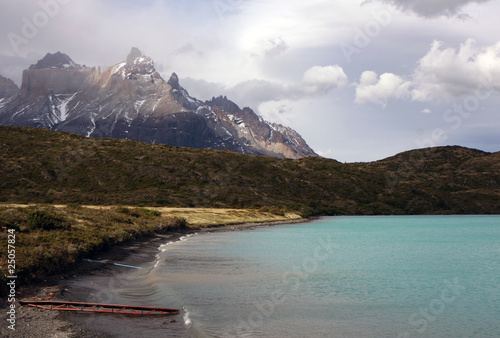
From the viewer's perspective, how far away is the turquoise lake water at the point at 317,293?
16.3m

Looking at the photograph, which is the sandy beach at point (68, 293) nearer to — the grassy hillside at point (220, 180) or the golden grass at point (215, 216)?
the golden grass at point (215, 216)

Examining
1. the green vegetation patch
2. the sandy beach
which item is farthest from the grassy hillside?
the sandy beach

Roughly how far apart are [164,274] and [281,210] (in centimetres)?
8127

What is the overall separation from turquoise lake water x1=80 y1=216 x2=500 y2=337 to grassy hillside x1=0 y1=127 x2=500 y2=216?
220 ft

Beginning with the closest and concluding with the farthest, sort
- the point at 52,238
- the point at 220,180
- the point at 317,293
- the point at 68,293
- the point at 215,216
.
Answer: the point at 68,293, the point at 317,293, the point at 52,238, the point at 215,216, the point at 220,180

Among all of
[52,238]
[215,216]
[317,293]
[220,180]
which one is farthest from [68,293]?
[220,180]

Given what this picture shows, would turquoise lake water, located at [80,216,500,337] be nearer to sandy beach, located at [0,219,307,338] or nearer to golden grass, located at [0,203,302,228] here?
sandy beach, located at [0,219,307,338]

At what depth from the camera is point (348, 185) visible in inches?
5827

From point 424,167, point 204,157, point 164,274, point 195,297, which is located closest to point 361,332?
point 195,297

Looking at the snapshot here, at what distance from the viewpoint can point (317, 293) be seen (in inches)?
894

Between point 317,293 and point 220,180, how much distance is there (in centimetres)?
10422

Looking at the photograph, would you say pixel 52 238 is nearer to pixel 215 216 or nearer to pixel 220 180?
pixel 215 216

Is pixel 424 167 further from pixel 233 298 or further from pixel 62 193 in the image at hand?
pixel 233 298

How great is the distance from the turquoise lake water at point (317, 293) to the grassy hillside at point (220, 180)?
220 feet
